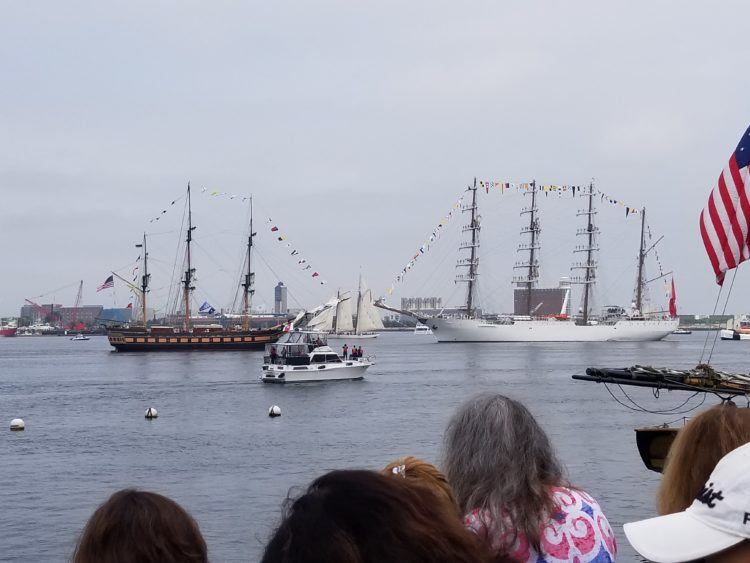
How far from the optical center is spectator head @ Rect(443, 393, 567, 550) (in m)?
3.92

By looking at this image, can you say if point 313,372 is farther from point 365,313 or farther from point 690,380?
point 365,313

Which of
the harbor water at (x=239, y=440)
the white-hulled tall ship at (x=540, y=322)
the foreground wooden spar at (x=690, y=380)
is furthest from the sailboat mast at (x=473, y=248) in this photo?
the foreground wooden spar at (x=690, y=380)

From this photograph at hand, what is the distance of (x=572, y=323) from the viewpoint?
452ft

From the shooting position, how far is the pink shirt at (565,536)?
386cm

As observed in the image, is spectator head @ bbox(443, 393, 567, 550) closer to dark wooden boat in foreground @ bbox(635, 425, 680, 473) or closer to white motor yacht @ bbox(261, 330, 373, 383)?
dark wooden boat in foreground @ bbox(635, 425, 680, 473)

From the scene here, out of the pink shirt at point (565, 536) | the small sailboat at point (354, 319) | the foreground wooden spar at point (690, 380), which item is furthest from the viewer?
the small sailboat at point (354, 319)

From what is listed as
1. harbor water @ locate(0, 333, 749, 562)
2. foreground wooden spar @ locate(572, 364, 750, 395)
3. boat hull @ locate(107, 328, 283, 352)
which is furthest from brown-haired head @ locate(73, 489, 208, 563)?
boat hull @ locate(107, 328, 283, 352)

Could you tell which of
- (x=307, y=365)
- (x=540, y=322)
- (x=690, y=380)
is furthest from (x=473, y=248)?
(x=690, y=380)

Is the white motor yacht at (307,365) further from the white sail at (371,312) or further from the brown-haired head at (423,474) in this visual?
the white sail at (371,312)

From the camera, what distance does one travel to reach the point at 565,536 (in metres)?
3.94

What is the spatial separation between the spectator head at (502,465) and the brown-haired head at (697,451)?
1.51 ft

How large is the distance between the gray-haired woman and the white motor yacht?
53028 millimetres

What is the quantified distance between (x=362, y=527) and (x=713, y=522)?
0.82 metres

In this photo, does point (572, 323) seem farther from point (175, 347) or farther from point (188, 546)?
point (188, 546)
